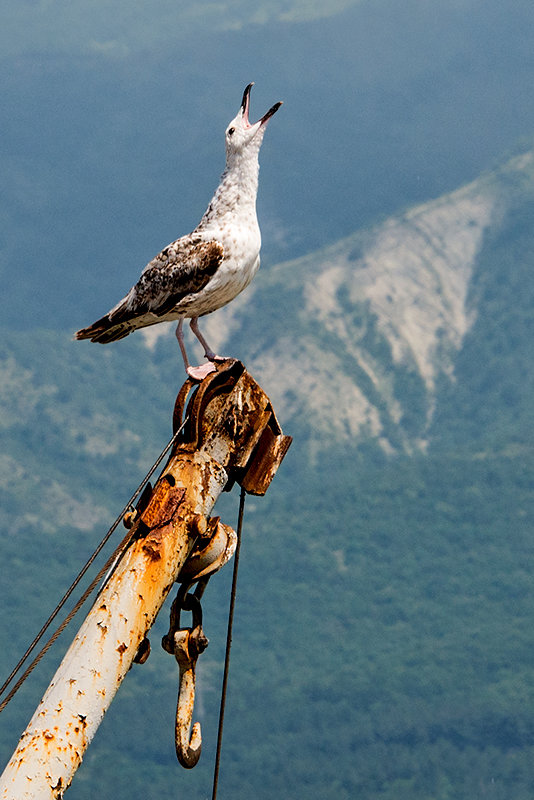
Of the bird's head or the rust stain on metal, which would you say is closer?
the rust stain on metal

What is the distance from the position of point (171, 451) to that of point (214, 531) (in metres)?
0.77

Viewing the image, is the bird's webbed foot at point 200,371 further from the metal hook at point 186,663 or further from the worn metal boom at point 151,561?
the metal hook at point 186,663

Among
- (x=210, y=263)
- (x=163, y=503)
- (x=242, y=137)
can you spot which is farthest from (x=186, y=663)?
(x=242, y=137)

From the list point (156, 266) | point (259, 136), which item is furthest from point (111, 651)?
point (259, 136)

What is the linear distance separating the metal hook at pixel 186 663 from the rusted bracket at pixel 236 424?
0.98 metres

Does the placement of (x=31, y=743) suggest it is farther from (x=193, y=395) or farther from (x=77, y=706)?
(x=193, y=395)

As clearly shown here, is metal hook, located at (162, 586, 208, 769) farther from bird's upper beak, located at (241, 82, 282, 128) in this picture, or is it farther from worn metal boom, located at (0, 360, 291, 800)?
bird's upper beak, located at (241, 82, 282, 128)

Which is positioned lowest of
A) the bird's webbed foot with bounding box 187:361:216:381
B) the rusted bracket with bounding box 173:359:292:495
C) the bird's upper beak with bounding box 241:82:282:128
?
the rusted bracket with bounding box 173:359:292:495

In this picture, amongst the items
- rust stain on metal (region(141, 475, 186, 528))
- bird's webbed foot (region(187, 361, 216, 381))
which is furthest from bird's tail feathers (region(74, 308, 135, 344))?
rust stain on metal (region(141, 475, 186, 528))

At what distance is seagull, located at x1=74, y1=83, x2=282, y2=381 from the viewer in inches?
559

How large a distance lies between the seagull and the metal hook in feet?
13.1

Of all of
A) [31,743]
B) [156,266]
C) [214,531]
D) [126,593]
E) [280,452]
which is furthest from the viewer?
[156,266]

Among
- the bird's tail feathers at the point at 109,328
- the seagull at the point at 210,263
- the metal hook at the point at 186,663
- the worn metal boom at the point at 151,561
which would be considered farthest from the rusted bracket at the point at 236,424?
the bird's tail feathers at the point at 109,328

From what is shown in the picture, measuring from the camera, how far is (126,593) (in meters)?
9.43
